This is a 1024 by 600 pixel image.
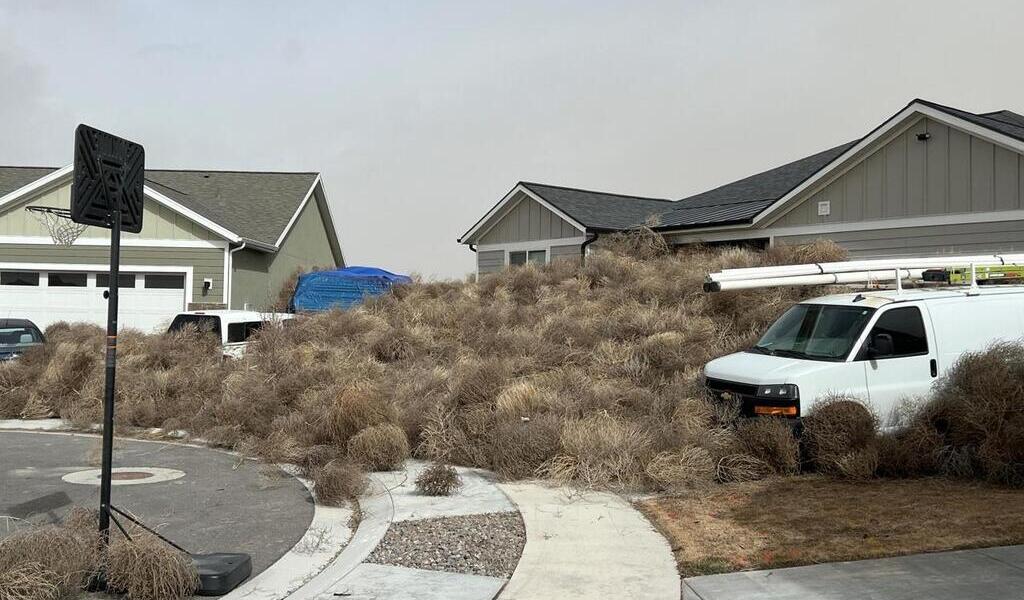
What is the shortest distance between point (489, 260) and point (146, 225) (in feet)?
33.7

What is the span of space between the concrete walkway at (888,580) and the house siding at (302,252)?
838 inches

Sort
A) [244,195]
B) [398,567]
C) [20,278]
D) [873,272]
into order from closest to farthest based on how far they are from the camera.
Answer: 1. [398,567]
2. [873,272]
3. [20,278]
4. [244,195]

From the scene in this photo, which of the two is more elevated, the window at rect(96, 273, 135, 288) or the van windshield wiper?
the window at rect(96, 273, 135, 288)

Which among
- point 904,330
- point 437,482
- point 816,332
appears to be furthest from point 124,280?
point 904,330

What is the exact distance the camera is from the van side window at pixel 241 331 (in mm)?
16250

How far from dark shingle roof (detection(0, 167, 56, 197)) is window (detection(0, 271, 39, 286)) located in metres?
3.90

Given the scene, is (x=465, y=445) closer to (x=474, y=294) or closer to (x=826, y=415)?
(x=826, y=415)

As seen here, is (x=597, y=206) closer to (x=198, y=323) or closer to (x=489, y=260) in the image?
(x=489, y=260)

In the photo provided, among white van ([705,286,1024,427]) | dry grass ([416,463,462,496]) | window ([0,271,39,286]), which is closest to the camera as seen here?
dry grass ([416,463,462,496])

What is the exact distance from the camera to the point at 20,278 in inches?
949

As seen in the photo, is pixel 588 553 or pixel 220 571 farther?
pixel 588 553

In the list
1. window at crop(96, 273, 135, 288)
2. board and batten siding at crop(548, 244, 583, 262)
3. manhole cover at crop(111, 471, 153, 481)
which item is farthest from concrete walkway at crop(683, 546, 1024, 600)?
window at crop(96, 273, 135, 288)

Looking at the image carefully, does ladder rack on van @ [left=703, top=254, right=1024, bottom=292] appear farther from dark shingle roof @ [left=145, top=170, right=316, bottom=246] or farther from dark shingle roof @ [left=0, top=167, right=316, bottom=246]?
dark shingle roof @ [left=145, top=170, right=316, bottom=246]

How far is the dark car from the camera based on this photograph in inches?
643
